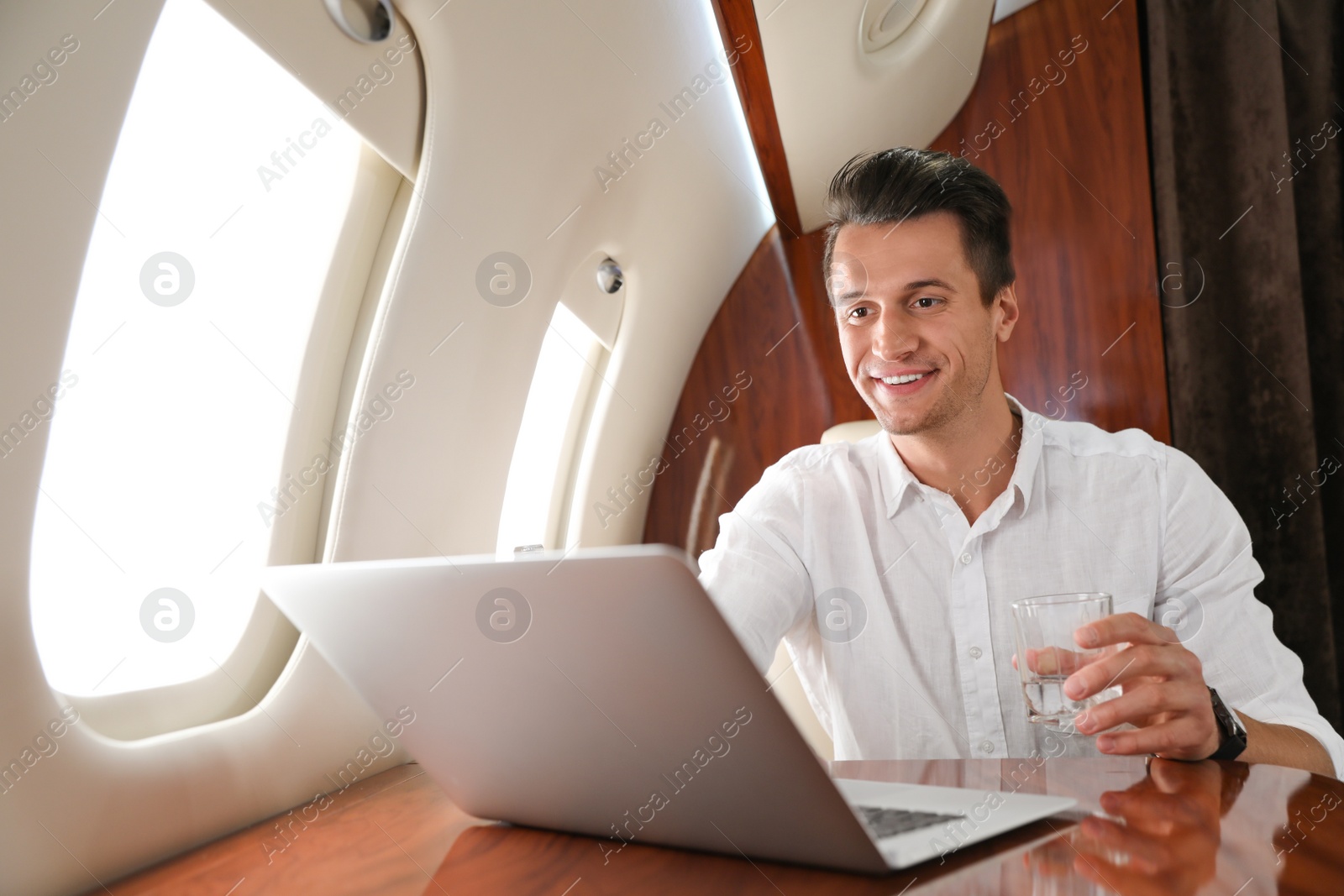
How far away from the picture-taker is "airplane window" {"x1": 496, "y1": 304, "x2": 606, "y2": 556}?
8.10 feet

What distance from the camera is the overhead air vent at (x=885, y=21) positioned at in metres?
2.02

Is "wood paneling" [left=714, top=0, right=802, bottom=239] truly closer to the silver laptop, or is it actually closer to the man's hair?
the man's hair

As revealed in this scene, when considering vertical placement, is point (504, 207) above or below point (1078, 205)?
above

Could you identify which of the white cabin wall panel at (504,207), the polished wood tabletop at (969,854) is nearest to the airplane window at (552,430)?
the white cabin wall panel at (504,207)

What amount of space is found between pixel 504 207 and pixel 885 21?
3.44ft

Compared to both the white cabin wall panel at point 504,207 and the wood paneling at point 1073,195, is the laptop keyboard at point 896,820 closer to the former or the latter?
the white cabin wall panel at point 504,207

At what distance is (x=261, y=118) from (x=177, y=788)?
971 mm

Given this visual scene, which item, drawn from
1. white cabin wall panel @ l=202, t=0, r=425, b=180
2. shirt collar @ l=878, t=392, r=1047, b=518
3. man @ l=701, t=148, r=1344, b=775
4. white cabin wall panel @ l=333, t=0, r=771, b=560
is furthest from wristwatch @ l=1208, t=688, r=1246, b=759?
white cabin wall panel @ l=202, t=0, r=425, b=180

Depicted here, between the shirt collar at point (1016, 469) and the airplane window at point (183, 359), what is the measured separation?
1.01 m

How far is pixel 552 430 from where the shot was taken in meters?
2.52

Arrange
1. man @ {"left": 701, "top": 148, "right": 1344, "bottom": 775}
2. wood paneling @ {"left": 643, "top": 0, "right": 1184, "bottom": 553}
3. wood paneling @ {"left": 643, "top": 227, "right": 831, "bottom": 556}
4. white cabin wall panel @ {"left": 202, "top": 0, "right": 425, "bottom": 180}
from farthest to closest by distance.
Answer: wood paneling @ {"left": 643, "top": 227, "right": 831, "bottom": 556} < wood paneling @ {"left": 643, "top": 0, "right": 1184, "bottom": 553} < man @ {"left": 701, "top": 148, "right": 1344, "bottom": 775} < white cabin wall panel @ {"left": 202, "top": 0, "right": 425, "bottom": 180}

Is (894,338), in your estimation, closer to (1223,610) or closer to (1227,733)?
(1223,610)

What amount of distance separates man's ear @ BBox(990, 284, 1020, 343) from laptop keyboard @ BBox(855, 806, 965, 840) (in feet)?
4.00

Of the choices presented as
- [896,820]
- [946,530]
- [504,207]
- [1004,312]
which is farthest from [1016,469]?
[504,207]
